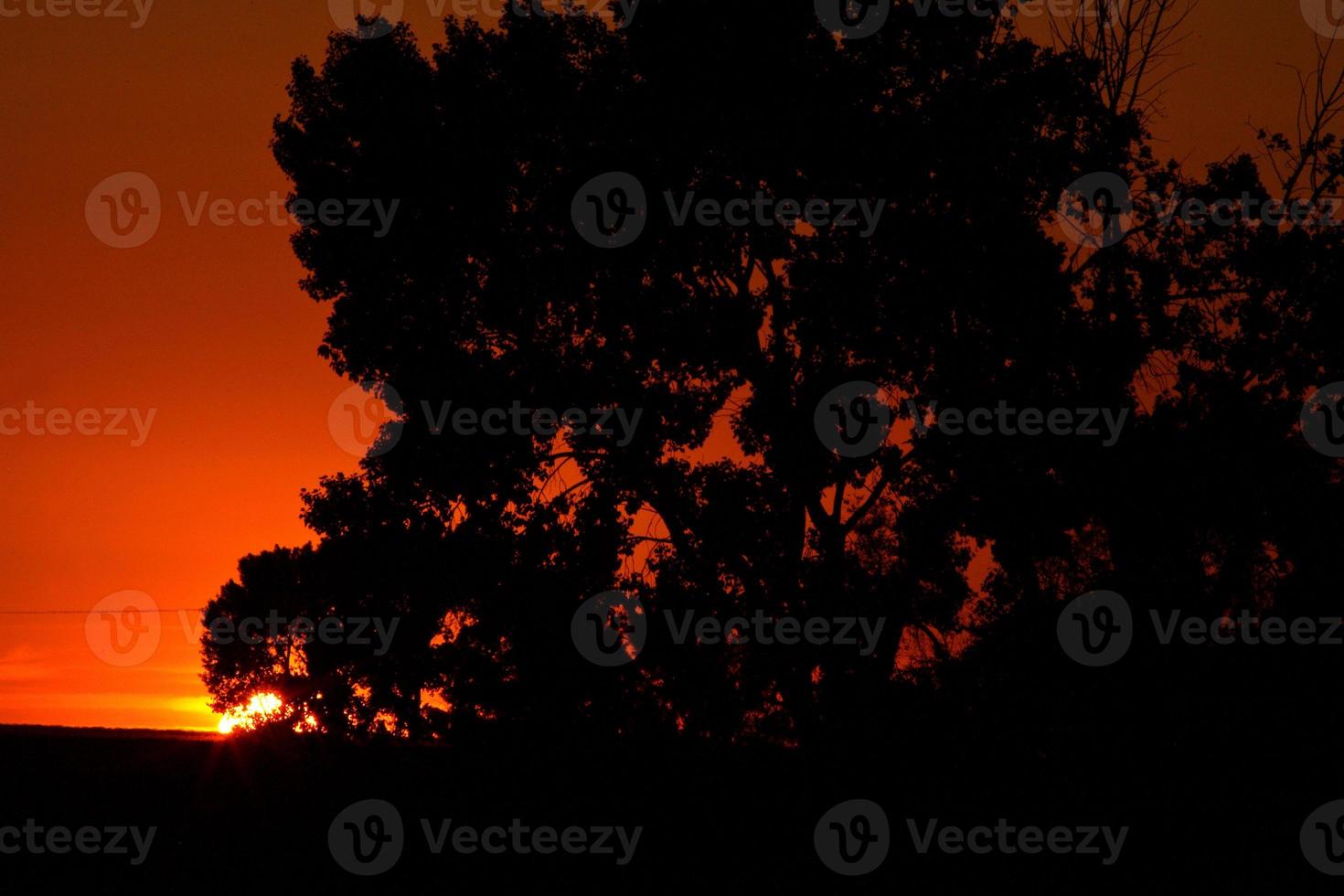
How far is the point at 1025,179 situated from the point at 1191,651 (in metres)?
6.91

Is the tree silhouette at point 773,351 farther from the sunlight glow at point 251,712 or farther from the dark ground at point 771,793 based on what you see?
the sunlight glow at point 251,712

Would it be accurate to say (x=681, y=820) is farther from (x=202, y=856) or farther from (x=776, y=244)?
(x=776, y=244)

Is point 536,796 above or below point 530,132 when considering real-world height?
below

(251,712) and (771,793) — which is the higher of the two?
(251,712)

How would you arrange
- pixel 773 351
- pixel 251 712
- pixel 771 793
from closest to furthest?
A: pixel 771 793 → pixel 773 351 → pixel 251 712

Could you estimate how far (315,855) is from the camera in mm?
12102

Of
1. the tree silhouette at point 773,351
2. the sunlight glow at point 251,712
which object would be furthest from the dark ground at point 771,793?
the sunlight glow at point 251,712

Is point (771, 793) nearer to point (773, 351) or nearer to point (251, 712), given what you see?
point (773, 351)

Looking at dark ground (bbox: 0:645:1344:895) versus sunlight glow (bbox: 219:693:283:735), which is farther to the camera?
sunlight glow (bbox: 219:693:283:735)

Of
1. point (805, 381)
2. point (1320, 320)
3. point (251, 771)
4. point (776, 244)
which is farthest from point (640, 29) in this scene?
point (251, 771)

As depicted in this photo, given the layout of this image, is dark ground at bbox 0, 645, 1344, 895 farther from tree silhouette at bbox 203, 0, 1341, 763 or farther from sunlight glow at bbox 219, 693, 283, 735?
sunlight glow at bbox 219, 693, 283, 735

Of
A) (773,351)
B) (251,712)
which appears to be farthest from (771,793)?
(251,712)

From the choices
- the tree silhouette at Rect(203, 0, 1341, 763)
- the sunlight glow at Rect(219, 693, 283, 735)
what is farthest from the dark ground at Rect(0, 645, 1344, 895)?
the sunlight glow at Rect(219, 693, 283, 735)

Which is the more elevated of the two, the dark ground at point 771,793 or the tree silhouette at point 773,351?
the tree silhouette at point 773,351
